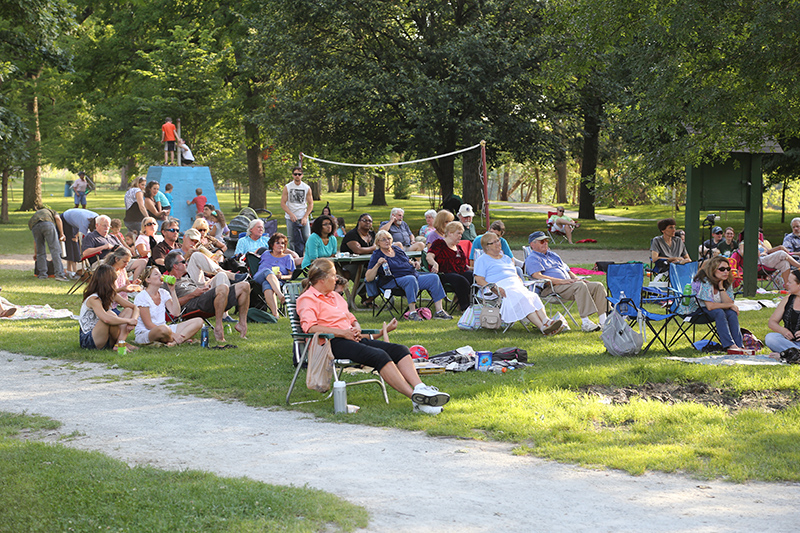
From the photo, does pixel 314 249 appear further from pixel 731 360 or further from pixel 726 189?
pixel 726 189

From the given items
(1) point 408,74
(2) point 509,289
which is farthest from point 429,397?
(1) point 408,74

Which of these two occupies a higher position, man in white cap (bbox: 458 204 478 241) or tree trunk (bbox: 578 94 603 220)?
tree trunk (bbox: 578 94 603 220)

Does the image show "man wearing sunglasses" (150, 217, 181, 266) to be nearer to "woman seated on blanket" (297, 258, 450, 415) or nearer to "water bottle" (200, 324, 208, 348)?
"water bottle" (200, 324, 208, 348)

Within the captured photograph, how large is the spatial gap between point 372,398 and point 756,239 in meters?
9.43

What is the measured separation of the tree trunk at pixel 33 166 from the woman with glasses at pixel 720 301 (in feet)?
94.3

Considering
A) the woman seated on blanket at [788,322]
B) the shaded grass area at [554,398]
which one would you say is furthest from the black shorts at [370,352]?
the woman seated on blanket at [788,322]

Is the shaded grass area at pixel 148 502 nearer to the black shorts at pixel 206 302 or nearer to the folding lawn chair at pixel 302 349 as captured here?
the folding lawn chair at pixel 302 349

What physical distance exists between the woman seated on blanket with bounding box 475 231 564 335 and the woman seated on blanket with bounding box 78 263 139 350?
13.7 ft

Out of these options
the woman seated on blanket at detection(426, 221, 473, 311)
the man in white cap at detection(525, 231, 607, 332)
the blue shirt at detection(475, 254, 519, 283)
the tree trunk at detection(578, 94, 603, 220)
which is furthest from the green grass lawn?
the tree trunk at detection(578, 94, 603, 220)

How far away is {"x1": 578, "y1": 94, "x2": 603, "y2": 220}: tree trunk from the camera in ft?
87.4

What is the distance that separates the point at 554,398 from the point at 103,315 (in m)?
4.83

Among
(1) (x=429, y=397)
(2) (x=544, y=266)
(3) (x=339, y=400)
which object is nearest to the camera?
(1) (x=429, y=397)

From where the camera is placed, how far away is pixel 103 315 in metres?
8.51

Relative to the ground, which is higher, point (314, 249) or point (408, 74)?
point (408, 74)
